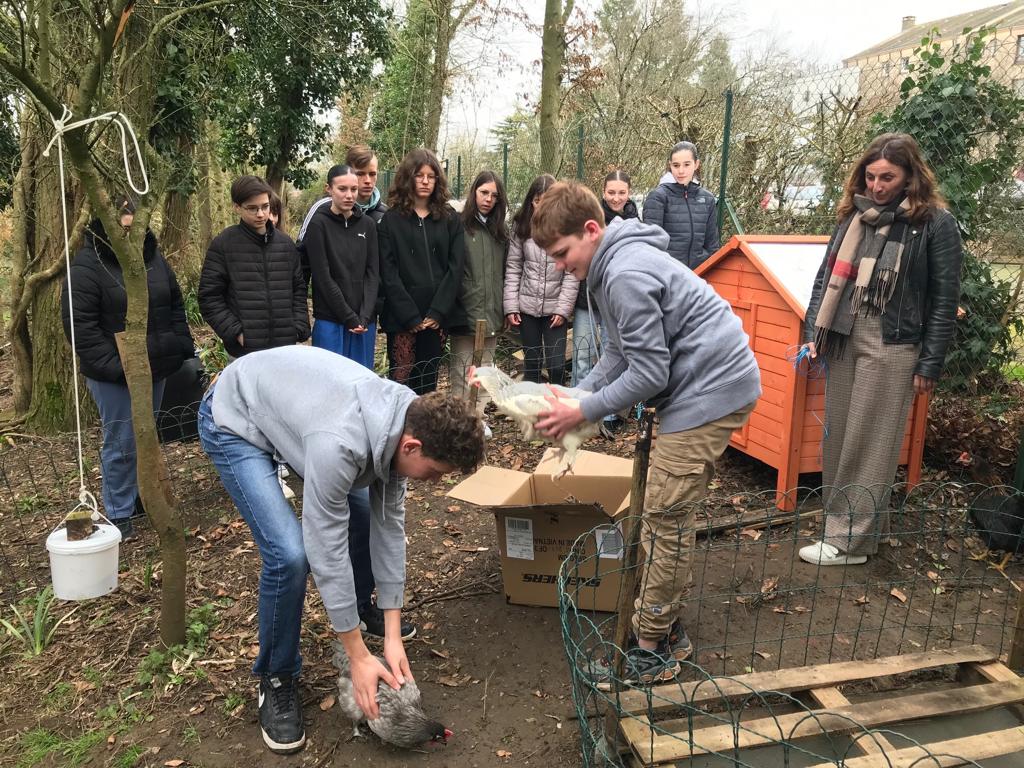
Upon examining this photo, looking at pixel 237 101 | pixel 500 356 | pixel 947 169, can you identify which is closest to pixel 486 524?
pixel 500 356

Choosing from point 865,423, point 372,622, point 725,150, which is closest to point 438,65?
point 725,150

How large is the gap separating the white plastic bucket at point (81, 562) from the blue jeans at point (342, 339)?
1.84 metres

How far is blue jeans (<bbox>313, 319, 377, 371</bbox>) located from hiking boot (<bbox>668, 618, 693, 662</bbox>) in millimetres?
2470

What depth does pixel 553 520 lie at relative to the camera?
310 centimetres

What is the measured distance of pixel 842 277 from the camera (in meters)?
3.58

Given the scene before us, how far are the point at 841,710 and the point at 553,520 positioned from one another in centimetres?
119

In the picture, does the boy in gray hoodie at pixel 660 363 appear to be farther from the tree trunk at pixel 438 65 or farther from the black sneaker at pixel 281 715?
the tree trunk at pixel 438 65

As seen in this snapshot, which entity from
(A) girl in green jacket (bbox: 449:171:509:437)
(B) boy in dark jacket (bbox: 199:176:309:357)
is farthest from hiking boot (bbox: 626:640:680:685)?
(B) boy in dark jacket (bbox: 199:176:309:357)

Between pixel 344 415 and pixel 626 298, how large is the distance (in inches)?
36.0

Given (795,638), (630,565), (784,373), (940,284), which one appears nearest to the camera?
(630,565)

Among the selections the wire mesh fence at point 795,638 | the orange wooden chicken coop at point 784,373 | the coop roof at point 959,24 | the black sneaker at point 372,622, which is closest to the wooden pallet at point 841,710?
the wire mesh fence at point 795,638

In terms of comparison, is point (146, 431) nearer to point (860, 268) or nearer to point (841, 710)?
point (841, 710)

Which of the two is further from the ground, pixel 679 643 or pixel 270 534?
pixel 270 534

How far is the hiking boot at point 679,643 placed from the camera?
2871mm
